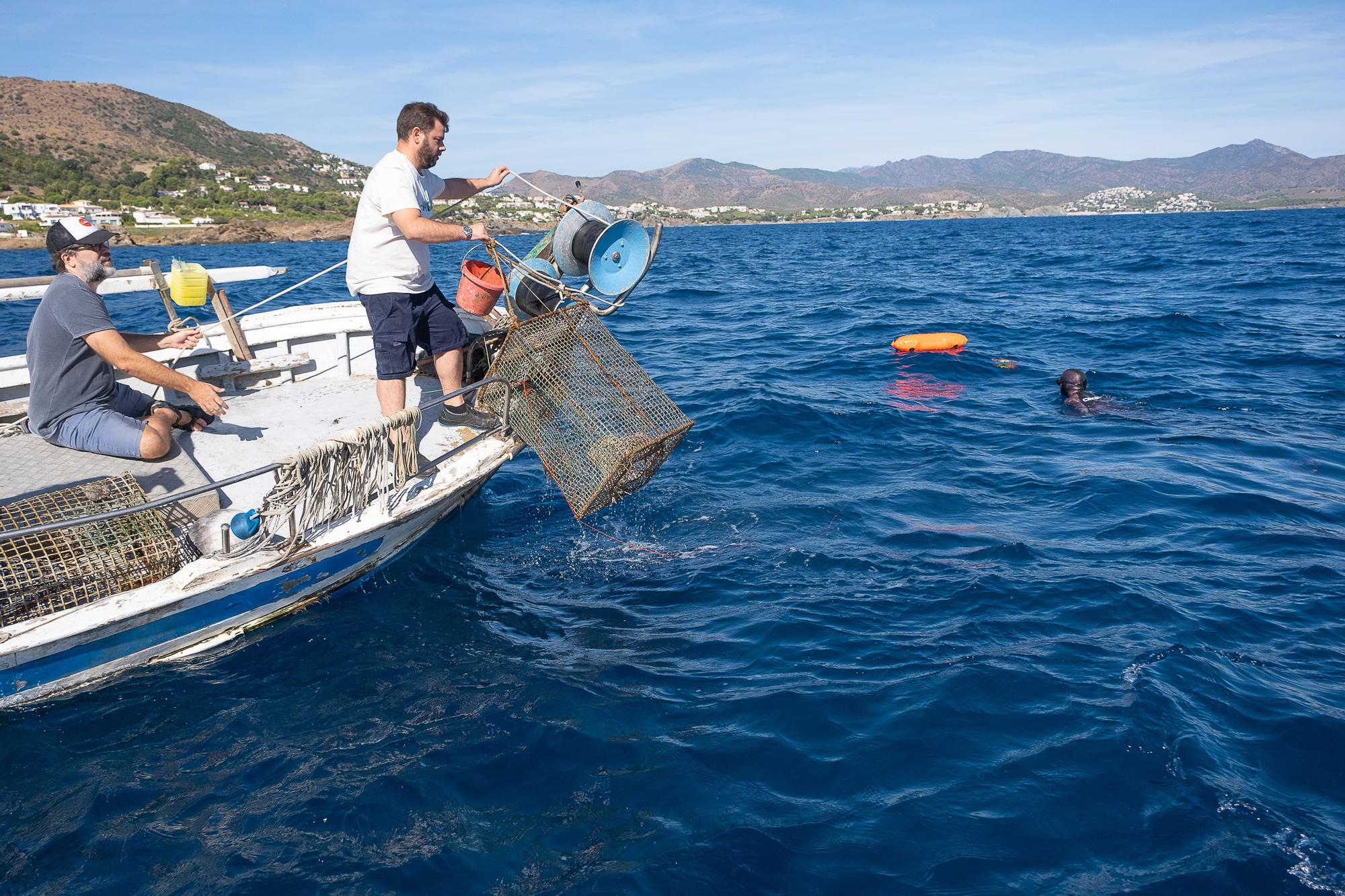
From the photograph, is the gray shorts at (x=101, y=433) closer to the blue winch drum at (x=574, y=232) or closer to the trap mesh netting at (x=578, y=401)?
the trap mesh netting at (x=578, y=401)

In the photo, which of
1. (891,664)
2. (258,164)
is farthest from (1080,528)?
(258,164)

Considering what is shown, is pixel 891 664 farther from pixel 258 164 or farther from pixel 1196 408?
pixel 258 164

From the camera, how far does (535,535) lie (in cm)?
745

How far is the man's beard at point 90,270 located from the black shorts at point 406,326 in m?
1.57

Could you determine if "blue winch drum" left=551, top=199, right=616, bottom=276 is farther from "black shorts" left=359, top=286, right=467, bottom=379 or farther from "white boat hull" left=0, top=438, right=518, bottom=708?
"white boat hull" left=0, top=438, right=518, bottom=708

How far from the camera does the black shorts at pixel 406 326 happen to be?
20.0ft

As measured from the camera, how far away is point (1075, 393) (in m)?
11.4

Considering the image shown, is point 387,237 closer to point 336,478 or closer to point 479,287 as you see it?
point 479,287

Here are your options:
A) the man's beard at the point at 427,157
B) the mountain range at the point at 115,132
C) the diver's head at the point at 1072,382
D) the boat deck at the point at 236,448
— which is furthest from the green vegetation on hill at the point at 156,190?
the diver's head at the point at 1072,382

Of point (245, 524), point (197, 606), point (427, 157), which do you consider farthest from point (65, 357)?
point (427, 157)

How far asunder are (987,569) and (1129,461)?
373cm

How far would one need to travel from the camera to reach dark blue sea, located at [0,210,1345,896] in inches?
150

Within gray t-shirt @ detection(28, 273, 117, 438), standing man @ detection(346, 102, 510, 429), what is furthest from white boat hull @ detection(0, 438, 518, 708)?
gray t-shirt @ detection(28, 273, 117, 438)

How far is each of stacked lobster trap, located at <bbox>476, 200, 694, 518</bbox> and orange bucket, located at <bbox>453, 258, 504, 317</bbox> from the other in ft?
0.50
